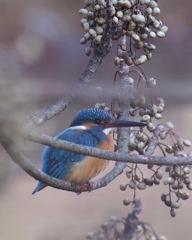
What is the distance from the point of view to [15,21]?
165 centimetres

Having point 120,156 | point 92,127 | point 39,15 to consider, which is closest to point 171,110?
point 39,15

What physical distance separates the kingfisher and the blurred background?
0.13ft

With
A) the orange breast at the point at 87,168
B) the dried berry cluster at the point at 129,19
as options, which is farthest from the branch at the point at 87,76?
the orange breast at the point at 87,168

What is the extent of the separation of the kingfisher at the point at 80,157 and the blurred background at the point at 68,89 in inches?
1.5

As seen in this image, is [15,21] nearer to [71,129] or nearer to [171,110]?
[171,110]

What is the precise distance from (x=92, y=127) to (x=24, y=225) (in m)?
0.46

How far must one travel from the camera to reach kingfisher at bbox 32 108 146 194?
0.92 m

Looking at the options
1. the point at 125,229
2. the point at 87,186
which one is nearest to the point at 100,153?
the point at 125,229

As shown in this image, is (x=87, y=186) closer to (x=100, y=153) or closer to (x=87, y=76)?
(x=87, y=76)

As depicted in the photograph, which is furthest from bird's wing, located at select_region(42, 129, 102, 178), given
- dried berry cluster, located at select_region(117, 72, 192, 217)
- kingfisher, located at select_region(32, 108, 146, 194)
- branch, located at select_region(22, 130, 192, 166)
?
branch, located at select_region(22, 130, 192, 166)

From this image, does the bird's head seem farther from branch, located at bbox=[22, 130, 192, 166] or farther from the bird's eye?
branch, located at bbox=[22, 130, 192, 166]

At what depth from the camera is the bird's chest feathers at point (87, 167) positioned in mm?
928

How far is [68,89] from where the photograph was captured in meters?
0.92

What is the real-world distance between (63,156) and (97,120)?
0.10 meters
